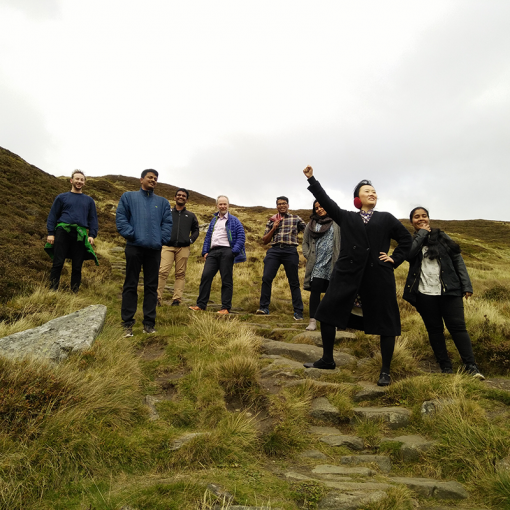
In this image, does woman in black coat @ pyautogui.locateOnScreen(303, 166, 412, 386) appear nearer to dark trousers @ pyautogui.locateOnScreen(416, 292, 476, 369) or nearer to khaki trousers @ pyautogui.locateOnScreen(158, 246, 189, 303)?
dark trousers @ pyautogui.locateOnScreen(416, 292, 476, 369)

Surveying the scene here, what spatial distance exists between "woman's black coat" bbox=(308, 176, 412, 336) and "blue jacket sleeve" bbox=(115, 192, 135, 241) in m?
2.85

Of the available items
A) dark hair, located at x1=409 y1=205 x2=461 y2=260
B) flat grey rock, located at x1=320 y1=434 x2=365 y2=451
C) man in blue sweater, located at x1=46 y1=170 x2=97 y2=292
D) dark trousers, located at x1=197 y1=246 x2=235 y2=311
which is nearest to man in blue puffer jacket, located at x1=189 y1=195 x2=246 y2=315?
dark trousers, located at x1=197 y1=246 x2=235 y2=311

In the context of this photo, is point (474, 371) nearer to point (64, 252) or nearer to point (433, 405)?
point (433, 405)

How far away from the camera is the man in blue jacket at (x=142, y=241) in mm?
5816

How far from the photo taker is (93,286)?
8.40 metres

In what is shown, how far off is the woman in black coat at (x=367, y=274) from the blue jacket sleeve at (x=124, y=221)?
2847 mm

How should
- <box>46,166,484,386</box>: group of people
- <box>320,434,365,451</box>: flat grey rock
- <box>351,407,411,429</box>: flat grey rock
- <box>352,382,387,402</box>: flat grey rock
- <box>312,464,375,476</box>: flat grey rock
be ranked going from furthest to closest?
<box>46,166,484,386</box>: group of people → <box>352,382,387,402</box>: flat grey rock → <box>351,407,411,429</box>: flat grey rock → <box>320,434,365,451</box>: flat grey rock → <box>312,464,375,476</box>: flat grey rock

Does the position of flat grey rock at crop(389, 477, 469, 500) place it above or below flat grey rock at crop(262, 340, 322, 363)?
below

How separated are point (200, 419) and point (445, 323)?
3.12m

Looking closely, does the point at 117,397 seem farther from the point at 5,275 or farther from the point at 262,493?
the point at 5,275

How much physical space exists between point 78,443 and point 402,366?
137 inches

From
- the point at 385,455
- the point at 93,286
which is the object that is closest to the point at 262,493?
the point at 385,455

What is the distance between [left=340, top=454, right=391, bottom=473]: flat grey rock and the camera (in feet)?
9.87

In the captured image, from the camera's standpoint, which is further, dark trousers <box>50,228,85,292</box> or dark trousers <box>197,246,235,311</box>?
dark trousers <box>197,246,235,311</box>
